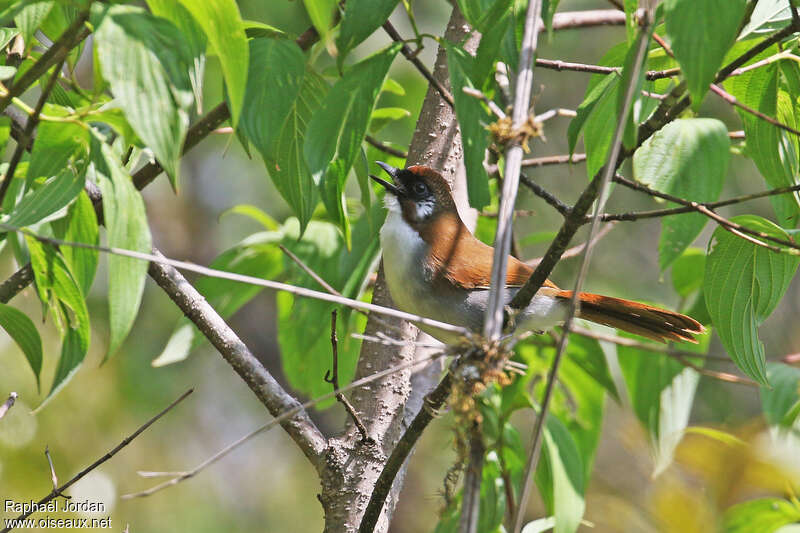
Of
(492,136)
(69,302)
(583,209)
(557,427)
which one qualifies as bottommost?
(557,427)

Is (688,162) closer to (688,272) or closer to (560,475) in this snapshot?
(688,272)

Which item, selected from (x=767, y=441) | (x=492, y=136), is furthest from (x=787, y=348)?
(x=492, y=136)

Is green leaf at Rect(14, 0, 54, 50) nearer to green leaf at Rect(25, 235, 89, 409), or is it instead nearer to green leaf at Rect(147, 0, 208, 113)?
green leaf at Rect(147, 0, 208, 113)

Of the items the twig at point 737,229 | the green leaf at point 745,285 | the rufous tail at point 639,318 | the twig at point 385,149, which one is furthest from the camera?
the twig at point 385,149

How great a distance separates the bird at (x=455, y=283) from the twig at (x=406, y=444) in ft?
2.23

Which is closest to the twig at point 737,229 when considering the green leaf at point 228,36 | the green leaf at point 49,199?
the green leaf at point 228,36

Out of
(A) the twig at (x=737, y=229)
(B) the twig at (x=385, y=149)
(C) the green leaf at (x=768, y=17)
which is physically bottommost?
(B) the twig at (x=385, y=149)

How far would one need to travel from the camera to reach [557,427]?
2545 mm

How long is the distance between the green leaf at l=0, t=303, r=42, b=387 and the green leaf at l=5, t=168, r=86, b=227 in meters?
0.34

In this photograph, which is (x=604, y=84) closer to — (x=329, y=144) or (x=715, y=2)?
(x=715, y=2)

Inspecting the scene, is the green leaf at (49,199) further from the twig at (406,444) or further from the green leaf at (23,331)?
the twig at (406,444)

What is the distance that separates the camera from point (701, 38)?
110cm

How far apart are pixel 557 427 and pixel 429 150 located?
1.02m

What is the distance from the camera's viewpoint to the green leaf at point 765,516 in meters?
2.53
